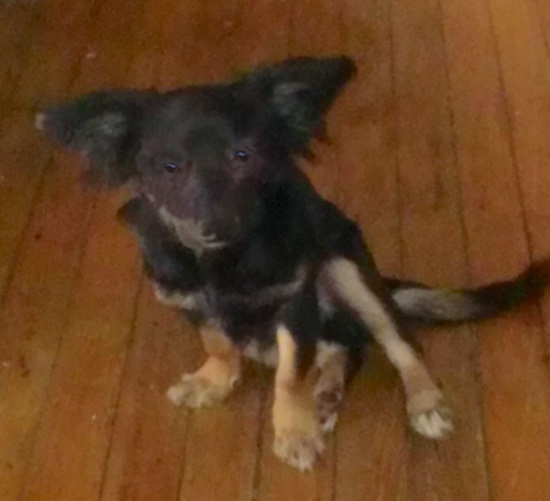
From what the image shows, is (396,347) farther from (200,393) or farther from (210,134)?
(210,134)

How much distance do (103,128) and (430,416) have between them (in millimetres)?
794

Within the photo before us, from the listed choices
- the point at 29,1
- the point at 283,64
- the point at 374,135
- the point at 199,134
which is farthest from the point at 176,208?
the point at 29,1

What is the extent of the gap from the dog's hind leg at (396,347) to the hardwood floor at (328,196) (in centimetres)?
5

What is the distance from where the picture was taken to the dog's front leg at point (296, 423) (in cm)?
173

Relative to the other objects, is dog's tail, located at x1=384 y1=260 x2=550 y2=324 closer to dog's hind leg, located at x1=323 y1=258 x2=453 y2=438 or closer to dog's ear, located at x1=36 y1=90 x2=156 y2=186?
dog's hind leg, located at x1=323 y1=258 x2=453 y2=438

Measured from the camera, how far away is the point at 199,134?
4.81 feet

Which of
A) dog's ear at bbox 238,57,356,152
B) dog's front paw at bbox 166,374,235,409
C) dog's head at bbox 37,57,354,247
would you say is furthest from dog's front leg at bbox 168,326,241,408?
dog's ear at bbox 238,57,356,152

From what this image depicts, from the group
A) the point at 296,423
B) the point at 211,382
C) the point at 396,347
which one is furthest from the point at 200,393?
the point at 396,347

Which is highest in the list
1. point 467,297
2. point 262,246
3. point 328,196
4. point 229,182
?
point 229,182

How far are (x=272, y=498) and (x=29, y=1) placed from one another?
199 centimetres

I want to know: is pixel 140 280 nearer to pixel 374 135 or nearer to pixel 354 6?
pixel 374 135

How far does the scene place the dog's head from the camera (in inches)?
57.7

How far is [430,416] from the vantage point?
1.78m

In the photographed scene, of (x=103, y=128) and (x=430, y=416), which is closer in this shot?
(x=103, y=128)
